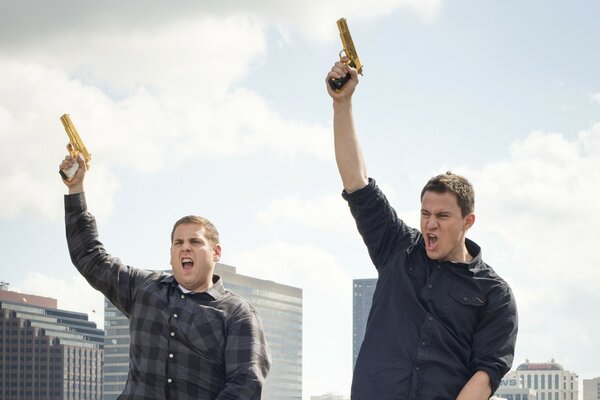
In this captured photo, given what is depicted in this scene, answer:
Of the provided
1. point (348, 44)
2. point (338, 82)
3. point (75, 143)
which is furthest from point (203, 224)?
point (348, 44)

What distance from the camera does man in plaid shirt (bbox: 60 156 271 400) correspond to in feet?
21.9

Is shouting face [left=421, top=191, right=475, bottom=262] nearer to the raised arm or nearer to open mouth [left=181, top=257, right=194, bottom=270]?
the raised arm

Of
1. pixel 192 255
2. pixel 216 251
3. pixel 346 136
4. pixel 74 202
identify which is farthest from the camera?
pixel 74 202

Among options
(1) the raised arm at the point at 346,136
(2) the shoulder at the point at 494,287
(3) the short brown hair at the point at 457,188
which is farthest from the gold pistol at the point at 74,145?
(2) the shoulder at the point at 494,287

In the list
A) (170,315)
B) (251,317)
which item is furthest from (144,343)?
(251,317)

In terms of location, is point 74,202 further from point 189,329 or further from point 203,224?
point 189,329

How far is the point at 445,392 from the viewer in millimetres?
5816

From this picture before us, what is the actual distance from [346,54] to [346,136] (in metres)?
0.42

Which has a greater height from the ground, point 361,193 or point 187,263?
point 361,193

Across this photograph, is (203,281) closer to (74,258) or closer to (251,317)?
(251,317)

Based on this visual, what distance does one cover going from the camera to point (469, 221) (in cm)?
608

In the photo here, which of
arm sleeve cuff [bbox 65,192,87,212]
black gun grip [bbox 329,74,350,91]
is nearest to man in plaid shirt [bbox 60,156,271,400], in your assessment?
arm sleeve cuff [bbox 65,192,87,212]

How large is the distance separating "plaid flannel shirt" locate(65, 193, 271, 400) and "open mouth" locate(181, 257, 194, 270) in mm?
124

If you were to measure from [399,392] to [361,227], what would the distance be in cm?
91
